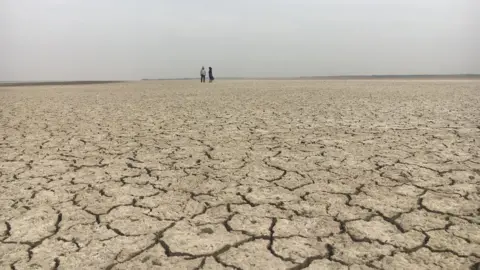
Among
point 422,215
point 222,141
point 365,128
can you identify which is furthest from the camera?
point 365,128

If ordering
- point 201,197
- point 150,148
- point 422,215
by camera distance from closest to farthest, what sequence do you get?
point 422,215 → point 201,197 → point 150,148

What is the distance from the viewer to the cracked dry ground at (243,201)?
5.00ft

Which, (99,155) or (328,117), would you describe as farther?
(328,117)

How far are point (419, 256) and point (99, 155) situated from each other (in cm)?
270

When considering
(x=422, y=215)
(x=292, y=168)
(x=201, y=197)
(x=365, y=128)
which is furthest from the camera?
(x=365, y=128)

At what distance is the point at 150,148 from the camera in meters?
3.53

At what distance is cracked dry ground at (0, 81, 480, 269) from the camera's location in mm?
1524

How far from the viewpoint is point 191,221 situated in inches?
73.4

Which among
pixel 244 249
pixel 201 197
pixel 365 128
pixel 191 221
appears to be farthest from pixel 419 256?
pixel 365 128

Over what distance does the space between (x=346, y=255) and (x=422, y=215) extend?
623 mm

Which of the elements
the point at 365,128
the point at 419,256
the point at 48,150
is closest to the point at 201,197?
the point at 419,256

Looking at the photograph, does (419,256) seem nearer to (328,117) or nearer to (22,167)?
(22,167)

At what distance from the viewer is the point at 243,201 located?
2.12 meters

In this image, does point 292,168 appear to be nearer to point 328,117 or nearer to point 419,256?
point 419,256
